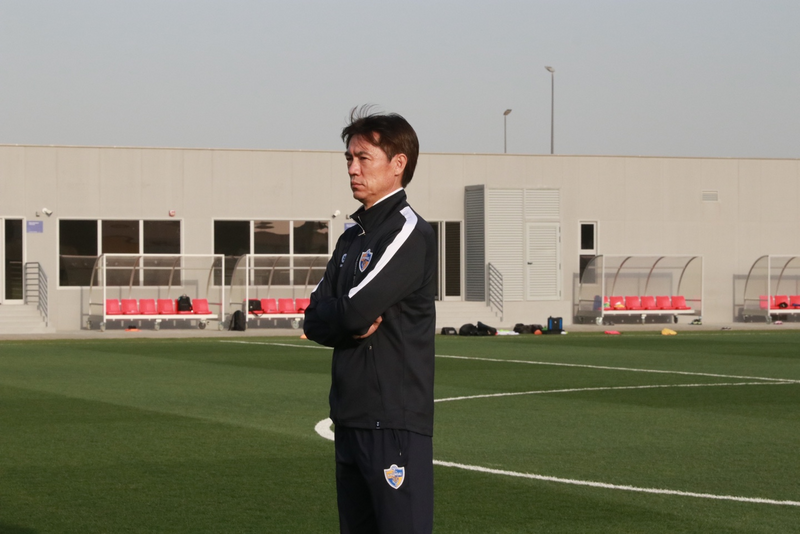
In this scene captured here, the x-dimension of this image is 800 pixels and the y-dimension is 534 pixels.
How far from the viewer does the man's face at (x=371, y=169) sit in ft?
12.6

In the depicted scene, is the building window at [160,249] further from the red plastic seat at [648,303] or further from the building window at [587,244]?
the red plastic seat at [648,303]

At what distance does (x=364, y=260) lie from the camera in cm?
374

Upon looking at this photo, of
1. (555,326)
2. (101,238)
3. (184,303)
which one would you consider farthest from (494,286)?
(101,238)

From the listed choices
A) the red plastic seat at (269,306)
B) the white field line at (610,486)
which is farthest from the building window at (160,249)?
the white field line at (610,486)

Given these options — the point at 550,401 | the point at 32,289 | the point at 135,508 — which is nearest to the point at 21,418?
the point at 135,508

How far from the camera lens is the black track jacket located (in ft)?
11.9

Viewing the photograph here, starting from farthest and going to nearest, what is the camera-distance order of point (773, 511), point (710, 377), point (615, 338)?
point (615, 338) < point (710, 377) < point (773, 511)

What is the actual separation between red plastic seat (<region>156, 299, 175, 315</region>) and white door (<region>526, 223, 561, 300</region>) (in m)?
11.7

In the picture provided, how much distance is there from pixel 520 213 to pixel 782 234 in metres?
10.2

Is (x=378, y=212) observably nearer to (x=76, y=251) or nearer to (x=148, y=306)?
(x=148, y=306)

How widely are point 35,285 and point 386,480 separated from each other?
2994 centimetres

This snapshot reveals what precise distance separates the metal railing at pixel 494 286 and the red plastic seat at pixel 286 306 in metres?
Result: 6.73

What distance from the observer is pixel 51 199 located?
31.8m

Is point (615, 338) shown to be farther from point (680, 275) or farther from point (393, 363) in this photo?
point (393, 363)
